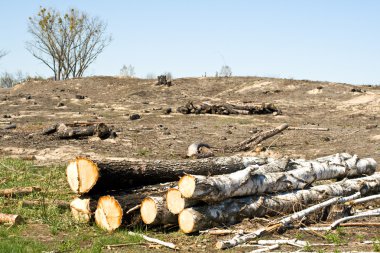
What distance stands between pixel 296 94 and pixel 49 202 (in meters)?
23.4

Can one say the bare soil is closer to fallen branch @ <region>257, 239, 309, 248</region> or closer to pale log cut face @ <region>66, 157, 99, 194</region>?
fallen branch @ <region>257, 239, 309, 248</region>

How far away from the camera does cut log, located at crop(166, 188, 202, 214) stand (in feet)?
24.0

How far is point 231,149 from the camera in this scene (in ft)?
51.7

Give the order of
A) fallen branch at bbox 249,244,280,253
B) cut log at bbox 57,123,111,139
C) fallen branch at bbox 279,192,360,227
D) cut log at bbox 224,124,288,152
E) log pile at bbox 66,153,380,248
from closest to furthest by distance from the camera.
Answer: fallen branch at bbox 249,244,280,253
log pile at bbox 66,153,380,248
fallen branch at bbox 279,192,360,227
cut log at bbox 224,124,288,152
cut log at bbox 57,123,111,139

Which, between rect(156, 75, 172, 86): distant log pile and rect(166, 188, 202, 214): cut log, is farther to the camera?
rect(156, 75, 172, 86): distant log pile

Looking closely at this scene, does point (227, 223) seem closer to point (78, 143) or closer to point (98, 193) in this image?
point (98, 193)

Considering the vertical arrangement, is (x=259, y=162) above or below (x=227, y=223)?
above

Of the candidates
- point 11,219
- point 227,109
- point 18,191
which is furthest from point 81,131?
point 11,219

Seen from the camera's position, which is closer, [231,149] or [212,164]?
[212,164]

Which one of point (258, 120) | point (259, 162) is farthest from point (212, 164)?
point (258, 120)

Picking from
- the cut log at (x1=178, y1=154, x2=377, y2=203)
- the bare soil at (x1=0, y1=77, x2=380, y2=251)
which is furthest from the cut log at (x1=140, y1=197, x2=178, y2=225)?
the bare soil at (x1=0, y1=77, x2=380, y2=251)

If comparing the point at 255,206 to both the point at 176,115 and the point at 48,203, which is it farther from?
the point at 176,115

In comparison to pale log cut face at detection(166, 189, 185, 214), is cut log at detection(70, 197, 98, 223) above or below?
below

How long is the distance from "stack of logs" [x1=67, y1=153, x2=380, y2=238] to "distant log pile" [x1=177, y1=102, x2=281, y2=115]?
1526 cm
